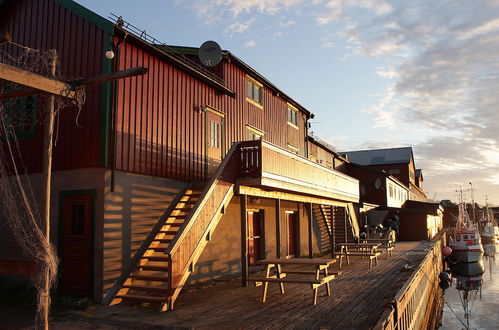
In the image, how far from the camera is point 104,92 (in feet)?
33.6

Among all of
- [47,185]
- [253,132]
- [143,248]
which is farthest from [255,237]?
[47,185]

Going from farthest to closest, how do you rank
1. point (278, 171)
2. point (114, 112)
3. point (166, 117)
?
point (278, 171), point (166, 117), point (114, 112)

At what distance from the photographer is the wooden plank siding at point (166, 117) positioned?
10797mm

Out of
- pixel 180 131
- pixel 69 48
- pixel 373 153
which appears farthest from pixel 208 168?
pixel 373 153

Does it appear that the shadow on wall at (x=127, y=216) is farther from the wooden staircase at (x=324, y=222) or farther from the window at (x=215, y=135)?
the wooden staircase at (x=324, y=222)

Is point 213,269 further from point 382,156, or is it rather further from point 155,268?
point 382,156

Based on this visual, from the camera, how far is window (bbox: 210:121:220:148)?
48.4 ft

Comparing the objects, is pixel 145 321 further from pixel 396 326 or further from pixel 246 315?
pixel 396 326

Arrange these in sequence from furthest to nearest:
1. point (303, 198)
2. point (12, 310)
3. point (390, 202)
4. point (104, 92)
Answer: point (390, 202) < point (303, 198) < point (104, 92) < point (12, 310)

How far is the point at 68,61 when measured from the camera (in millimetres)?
11406

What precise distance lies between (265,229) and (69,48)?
10448mm

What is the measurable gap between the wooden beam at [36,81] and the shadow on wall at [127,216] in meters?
3.68

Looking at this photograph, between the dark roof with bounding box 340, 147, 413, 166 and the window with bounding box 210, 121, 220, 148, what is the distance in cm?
4078

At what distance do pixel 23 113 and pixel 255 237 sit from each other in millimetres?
9746
